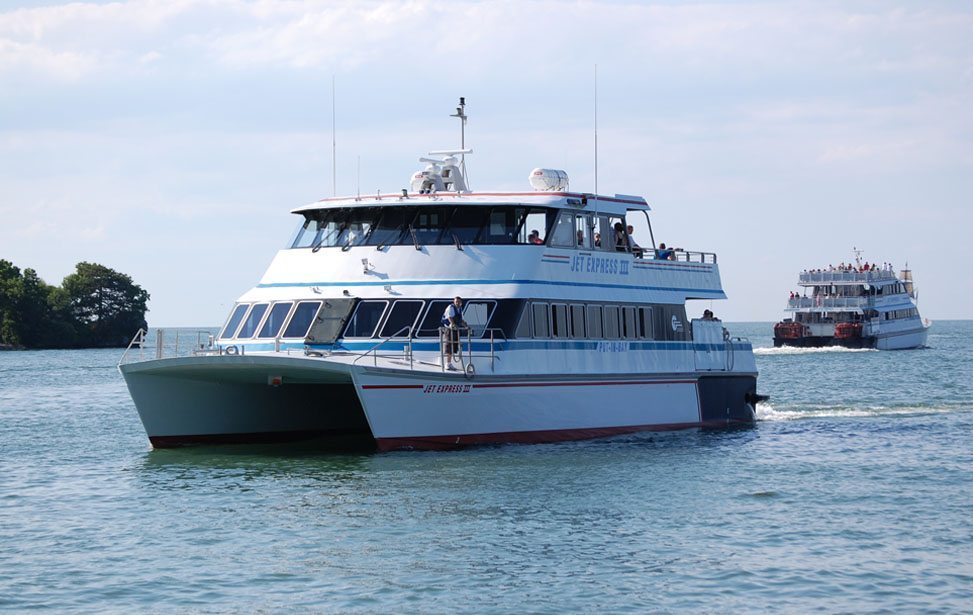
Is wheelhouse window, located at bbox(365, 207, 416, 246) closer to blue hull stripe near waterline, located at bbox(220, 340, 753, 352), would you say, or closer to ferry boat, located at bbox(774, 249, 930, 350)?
blue hull stripe near waterline, located at bbox(220, 340, 753, 352)

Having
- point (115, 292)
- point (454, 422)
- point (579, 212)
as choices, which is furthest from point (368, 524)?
point (115, 292)

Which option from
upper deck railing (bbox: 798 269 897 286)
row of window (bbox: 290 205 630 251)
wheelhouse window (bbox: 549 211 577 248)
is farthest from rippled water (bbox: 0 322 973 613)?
upper deck railing (bbox: 798 269 897 286)

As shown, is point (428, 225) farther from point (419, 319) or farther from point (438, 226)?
point (419, 319)

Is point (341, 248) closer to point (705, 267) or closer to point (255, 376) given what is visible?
point (255, 376)

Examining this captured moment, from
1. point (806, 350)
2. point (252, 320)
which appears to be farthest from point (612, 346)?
point (806, 350)

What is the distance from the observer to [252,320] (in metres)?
25.7

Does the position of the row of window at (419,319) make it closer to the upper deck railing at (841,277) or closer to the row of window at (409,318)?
the row of window at (409,318)

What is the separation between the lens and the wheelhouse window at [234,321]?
2597cm

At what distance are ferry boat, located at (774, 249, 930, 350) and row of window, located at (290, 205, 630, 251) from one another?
67269 millimetres

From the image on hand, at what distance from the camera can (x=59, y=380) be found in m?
59.9

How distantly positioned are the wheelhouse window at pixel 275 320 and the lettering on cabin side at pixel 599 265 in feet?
18.0

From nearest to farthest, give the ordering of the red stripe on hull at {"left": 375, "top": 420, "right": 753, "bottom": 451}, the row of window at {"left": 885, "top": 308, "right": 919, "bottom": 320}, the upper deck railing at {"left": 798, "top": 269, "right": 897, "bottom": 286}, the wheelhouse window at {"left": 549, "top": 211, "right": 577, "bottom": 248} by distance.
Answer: the red stripe on hull at {"left": 375, "top": 420, "right": 753, "bottom": 451}
the wheelhouse window at {"left": 549, "top": 211, "right": 577, "bottom": 248}
the upper deck railing at {"left": 798, "top": 269, "right": 897, "bottom": 286}
the row of window at {"left": 885, "top": 308, "right": 919, "bottom": 320}

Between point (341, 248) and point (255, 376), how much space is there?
10.7 ft

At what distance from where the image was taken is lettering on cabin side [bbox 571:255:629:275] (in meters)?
26.5
